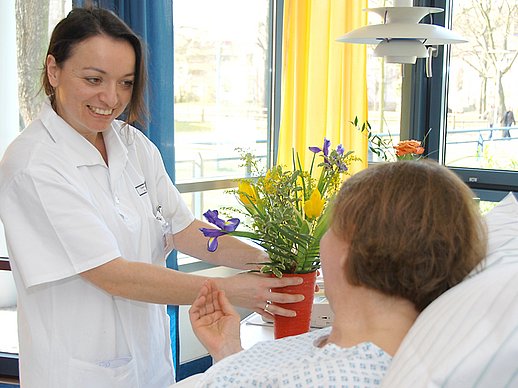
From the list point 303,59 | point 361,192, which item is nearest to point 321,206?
point 361,192

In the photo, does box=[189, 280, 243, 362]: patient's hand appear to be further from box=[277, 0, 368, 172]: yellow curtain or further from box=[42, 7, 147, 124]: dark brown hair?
box=[277, 0, 368, 172]: yellow curtain

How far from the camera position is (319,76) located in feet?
11.5

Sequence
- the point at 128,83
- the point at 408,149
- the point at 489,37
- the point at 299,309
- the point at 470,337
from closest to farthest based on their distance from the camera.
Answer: the point at 470,337 → the point at 299,309 → the point at 128,83 → the point at 408,149 → the point at 489,37

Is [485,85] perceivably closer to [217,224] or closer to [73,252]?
[217,224]

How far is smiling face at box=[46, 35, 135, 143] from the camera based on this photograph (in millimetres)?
1801

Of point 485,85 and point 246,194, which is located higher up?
point 485,85

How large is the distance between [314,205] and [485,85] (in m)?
2.22

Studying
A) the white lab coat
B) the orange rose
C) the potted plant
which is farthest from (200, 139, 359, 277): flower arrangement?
the orange rose

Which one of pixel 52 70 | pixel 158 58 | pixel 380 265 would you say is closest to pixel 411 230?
pixel 380 265

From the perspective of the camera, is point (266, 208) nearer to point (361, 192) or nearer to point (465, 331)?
point (361, 192)

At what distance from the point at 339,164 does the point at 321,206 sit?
181 millimetres

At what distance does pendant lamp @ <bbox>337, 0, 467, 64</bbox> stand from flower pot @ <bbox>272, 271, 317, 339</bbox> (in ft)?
2.30

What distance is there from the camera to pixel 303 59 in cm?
350

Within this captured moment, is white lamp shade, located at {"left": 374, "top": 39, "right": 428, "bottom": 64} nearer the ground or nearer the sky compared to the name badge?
nearer the sky
